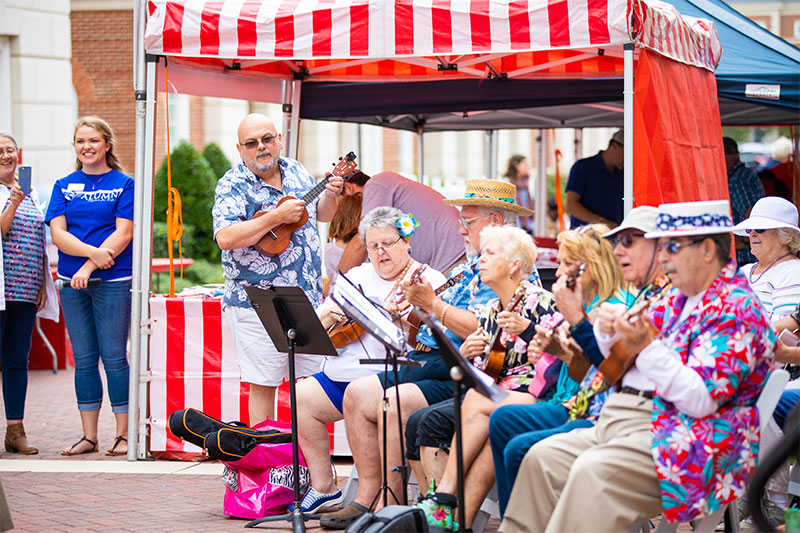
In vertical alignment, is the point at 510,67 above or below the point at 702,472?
above

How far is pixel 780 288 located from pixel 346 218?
8.74 feet

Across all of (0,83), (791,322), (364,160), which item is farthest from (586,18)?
(364,160)

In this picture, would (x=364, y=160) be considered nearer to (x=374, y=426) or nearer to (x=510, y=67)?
(x=510, y=67)

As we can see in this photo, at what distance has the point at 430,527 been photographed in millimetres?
4234

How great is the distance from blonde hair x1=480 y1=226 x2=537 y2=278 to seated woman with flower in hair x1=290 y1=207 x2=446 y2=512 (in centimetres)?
64

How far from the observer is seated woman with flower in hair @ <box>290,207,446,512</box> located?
520 centimetres

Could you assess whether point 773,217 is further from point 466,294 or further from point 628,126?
point 466,294

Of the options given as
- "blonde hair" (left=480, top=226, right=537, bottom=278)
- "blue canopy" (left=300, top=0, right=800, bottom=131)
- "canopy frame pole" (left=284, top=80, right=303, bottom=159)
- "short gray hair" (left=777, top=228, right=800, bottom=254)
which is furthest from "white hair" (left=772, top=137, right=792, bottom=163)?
"blonde hair" (left=480, top=226, right=537, bottom=278)

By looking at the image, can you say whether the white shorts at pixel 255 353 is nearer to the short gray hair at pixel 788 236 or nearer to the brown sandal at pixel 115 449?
the brown sandal at pixel 115 449

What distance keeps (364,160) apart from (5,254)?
1846cm

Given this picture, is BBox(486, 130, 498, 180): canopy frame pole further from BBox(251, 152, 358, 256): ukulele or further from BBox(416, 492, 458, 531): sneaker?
BBox(416, 492, 458, 531): sneaker

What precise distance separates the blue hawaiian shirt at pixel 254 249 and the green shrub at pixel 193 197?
11.1 m

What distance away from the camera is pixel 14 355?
22.5 feet

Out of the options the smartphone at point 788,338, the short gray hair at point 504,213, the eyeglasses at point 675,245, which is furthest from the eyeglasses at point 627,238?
the short gray hair at point 504,213
